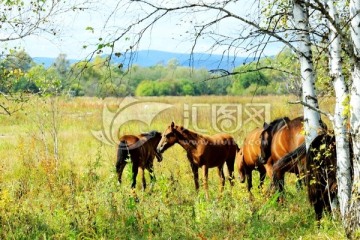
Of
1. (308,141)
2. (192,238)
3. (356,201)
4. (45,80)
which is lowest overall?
(192,238)

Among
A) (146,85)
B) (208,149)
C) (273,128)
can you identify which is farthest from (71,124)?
(146,85)

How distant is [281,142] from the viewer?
9398mm

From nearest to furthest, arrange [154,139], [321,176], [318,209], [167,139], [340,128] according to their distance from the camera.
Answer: [340,128] < [321,176] < [318,209] < [167,139] < [154,139]

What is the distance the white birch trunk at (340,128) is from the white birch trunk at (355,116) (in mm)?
221

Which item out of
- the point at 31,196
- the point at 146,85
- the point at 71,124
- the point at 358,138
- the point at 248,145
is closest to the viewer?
the point at 358,138

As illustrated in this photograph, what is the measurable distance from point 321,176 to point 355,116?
5.28 feet

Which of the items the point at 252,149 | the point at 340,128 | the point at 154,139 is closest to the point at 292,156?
the point at 340,128

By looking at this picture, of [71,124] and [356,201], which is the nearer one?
[356,201]

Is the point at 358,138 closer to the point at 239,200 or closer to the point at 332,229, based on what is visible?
the point at 332,229

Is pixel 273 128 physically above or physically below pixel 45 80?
below

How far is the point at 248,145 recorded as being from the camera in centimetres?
1080

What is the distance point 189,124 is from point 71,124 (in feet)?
17.2

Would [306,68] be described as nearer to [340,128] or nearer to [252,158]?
[340,128]

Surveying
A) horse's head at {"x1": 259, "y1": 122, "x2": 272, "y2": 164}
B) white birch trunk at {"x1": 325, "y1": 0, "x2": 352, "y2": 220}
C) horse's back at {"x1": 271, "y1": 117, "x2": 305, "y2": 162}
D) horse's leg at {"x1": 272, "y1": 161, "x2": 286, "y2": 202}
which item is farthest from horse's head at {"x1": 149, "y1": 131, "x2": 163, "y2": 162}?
white birch trunk at {"x1": 325, "y1": 0, "x2": 352, "y2": 220}
